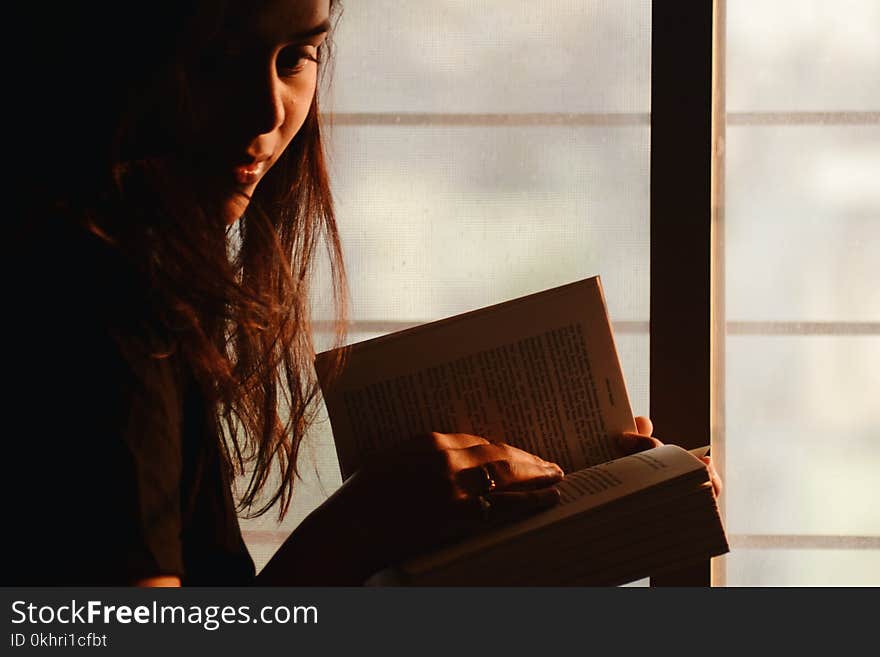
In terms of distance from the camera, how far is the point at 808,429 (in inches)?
39.2

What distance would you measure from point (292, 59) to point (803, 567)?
887 millimetres

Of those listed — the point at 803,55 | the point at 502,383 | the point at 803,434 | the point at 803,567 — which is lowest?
the point at 803,567

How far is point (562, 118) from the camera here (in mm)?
979

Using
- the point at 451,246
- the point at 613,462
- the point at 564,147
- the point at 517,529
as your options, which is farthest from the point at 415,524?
the point at 564,147

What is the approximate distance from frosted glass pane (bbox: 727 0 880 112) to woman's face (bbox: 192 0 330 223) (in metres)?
0.57

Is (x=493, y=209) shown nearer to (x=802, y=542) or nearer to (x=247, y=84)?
(x=247, y=84)

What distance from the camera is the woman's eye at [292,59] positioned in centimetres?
66

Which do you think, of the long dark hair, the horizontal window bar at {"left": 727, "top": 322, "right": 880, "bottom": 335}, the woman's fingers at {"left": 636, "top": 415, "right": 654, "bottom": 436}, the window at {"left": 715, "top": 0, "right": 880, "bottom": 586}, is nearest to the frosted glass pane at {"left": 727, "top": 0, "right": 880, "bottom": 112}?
the window at {"left": 715, "top": 0, "right": 880, "bottom": 586}

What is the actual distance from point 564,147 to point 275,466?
1.87 ft

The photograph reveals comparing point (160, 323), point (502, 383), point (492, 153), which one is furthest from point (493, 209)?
point (160, 323)

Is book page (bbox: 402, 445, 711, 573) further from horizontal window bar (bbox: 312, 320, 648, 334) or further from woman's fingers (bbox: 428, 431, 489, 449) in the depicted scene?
horizontal window bar (bbox: 312, 320, 648, 334)

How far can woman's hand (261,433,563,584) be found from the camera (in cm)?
61

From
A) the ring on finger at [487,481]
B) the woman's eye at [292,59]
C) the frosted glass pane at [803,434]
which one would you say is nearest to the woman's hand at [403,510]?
the ring on finger at [487,481]

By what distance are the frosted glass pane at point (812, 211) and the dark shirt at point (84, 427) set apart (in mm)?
765
